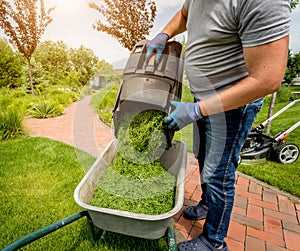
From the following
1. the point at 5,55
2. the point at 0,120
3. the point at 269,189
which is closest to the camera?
the point at 269,189

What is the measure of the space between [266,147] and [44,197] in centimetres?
272

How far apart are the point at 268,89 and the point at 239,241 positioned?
4.31ft

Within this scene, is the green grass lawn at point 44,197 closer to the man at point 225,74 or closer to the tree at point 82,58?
the man at point 225,74

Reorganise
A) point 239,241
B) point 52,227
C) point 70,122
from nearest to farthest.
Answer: point 52,227 → point 239,241 → point 70,122

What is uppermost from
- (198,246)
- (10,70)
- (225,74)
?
(10,70)

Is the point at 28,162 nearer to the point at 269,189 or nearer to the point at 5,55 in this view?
the point at 269,189

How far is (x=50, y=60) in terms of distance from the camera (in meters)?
23.9

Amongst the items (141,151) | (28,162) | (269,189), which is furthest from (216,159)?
(28,162)

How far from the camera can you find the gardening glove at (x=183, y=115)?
1.11m

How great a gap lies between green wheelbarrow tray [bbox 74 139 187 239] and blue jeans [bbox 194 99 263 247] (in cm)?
21

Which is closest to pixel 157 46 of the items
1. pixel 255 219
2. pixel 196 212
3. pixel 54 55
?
pixel 196 212

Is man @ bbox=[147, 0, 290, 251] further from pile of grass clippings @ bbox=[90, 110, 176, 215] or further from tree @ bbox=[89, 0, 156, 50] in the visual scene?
tree @ bbox=[89, 0, 156, 50]

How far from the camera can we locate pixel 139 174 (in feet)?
4.33

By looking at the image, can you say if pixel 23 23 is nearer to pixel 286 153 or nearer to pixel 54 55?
pixel 286 153
